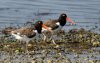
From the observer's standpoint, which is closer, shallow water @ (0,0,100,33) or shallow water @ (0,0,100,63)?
shallow water @ (0,0,100,63)

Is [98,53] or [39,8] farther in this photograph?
[39,8]

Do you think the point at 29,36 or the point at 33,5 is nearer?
the point at 29,36

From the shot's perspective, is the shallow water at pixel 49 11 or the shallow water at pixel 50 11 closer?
the shallow water at pixel 50 11

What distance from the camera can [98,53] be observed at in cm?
1706

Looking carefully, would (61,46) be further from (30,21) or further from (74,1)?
(74,1)

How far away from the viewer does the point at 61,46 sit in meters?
18.1

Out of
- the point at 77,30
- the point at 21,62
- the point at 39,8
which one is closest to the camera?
the point at 21,62

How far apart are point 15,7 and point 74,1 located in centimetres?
473

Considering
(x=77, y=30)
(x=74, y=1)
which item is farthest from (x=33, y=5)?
(x=77, y=30)

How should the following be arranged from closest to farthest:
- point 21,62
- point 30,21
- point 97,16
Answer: point 21,62 → point 30,21 → point 97,16

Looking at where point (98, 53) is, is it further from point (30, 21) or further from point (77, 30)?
point (30, 21)

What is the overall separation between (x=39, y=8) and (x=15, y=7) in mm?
1544

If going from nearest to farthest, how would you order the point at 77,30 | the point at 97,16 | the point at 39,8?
the point at 77,30, the point at 97,16, the point at 39,8

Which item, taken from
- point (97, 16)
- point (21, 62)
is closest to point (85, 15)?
point (97, 16)
